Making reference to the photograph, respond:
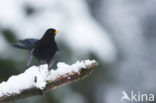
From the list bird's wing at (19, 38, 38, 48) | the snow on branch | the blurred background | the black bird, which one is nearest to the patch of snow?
the snow on branch

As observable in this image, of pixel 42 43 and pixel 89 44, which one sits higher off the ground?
pixel 89 44

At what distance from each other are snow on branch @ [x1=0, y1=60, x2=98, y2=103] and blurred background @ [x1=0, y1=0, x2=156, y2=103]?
4385mm

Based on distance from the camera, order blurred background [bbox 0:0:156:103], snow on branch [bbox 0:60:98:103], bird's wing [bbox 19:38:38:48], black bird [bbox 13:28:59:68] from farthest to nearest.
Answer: blurred background [bbox 0:0:156:103], black bird [bbox 13:28:59:68], bird's wing [bbox 19:38:38:48], snow on branch [bbox 0:60:98:103]

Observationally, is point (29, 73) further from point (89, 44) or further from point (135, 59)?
point (135, 59)

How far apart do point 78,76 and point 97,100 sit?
6892 mm

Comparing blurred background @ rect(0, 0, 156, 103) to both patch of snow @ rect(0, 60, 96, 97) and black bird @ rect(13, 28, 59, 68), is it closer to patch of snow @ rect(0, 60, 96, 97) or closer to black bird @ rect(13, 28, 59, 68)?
black bird @ rect(13, 28, 59, 68)

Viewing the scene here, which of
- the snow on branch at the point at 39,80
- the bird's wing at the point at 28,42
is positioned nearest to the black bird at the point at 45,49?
the bird's wing at the point at 28,42

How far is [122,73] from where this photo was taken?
12039 mm

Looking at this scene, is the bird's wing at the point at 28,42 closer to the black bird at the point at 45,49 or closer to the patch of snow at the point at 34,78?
the black bird at the point at 45,49

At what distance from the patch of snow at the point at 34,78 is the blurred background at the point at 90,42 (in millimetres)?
4382

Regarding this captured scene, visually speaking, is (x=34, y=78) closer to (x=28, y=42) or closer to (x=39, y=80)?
(x=39, y=80)

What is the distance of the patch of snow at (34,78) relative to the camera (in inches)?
136

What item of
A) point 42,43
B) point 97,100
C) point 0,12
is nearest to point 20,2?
point 0,12

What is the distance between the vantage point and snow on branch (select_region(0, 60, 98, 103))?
3463 millimetres
